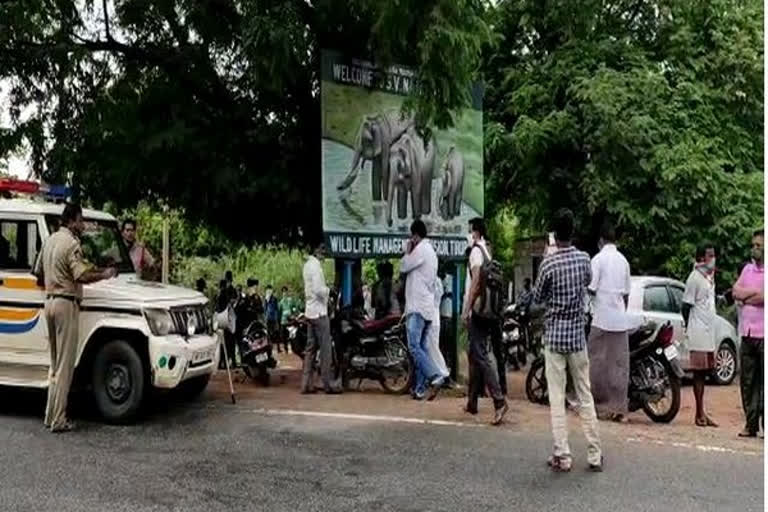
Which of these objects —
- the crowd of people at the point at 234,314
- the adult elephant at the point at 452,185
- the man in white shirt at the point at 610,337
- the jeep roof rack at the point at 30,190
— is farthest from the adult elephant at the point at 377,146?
the jeep roof rack at the point at 30,190

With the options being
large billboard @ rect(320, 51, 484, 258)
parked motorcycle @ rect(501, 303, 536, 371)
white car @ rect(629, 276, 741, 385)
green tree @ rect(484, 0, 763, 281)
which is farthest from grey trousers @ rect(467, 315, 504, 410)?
green tree @ rect(484, 0, 763, 281)

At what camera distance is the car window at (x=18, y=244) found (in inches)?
352

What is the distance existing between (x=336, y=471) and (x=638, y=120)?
10.1m

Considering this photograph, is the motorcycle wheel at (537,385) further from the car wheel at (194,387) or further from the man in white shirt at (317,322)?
the car wheel at (194,387)

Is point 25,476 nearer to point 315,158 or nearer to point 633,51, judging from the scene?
point 315,158

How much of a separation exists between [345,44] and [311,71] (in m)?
0.54

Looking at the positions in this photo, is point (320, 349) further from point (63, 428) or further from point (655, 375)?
point (655, 375)

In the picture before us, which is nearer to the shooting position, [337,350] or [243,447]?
[243,447]

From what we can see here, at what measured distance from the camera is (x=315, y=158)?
1159 cm

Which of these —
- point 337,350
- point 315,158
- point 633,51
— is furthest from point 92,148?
point 633,51

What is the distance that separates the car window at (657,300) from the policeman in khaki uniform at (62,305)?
307 inches

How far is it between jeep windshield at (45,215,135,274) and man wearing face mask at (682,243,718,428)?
6184 mm

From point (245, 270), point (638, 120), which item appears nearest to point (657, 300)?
point (638, 120)

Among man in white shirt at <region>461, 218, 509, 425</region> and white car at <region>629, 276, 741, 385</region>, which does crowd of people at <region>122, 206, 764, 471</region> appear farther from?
white car at <region>629, 276, 741, 385</region>
